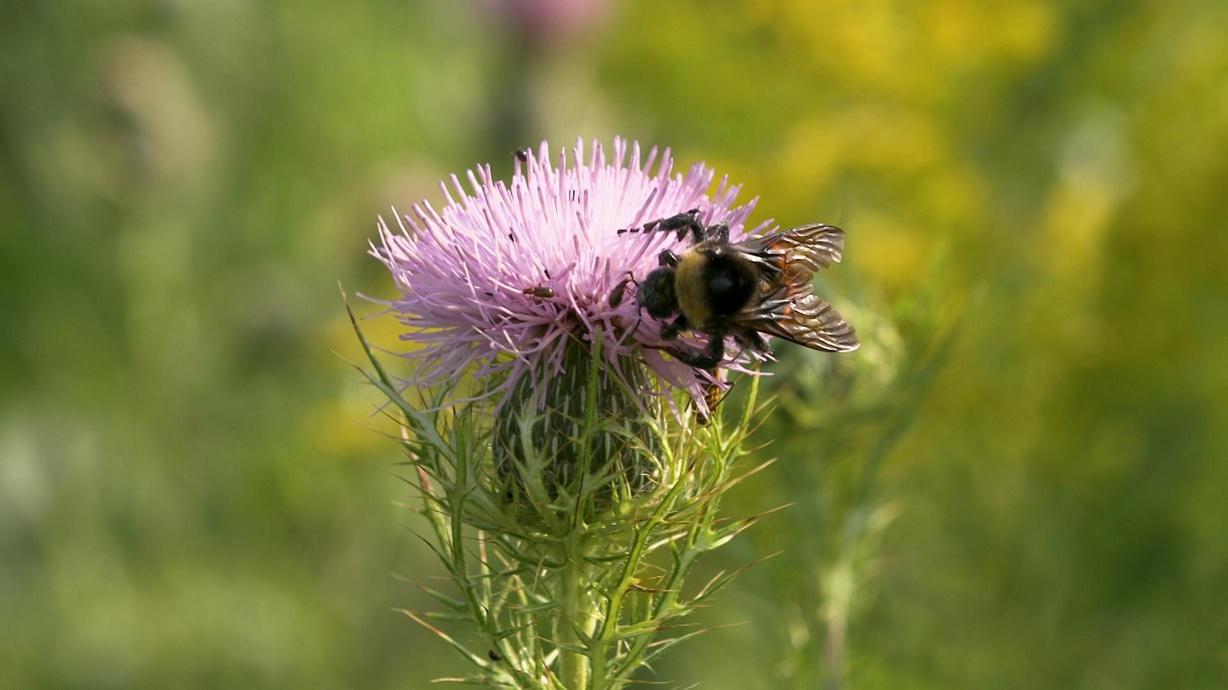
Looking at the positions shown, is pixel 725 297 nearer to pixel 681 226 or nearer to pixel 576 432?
pixel 681 226

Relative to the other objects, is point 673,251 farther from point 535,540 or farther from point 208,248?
point 208,248

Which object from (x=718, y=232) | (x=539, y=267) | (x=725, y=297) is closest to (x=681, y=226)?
(x=718, y=232)

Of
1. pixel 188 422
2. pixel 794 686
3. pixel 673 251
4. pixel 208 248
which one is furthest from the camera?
pixel 208 248

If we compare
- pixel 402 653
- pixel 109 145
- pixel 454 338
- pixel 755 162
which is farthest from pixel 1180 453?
pixel 109 145

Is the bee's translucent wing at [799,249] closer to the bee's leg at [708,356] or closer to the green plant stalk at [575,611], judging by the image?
the bee's leg at [708,356]

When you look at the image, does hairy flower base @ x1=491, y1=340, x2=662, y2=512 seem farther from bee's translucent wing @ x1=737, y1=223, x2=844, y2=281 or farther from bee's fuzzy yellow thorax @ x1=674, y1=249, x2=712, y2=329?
bee's translucent wing @ x1=737, y1=223, x2=844, y2=281
